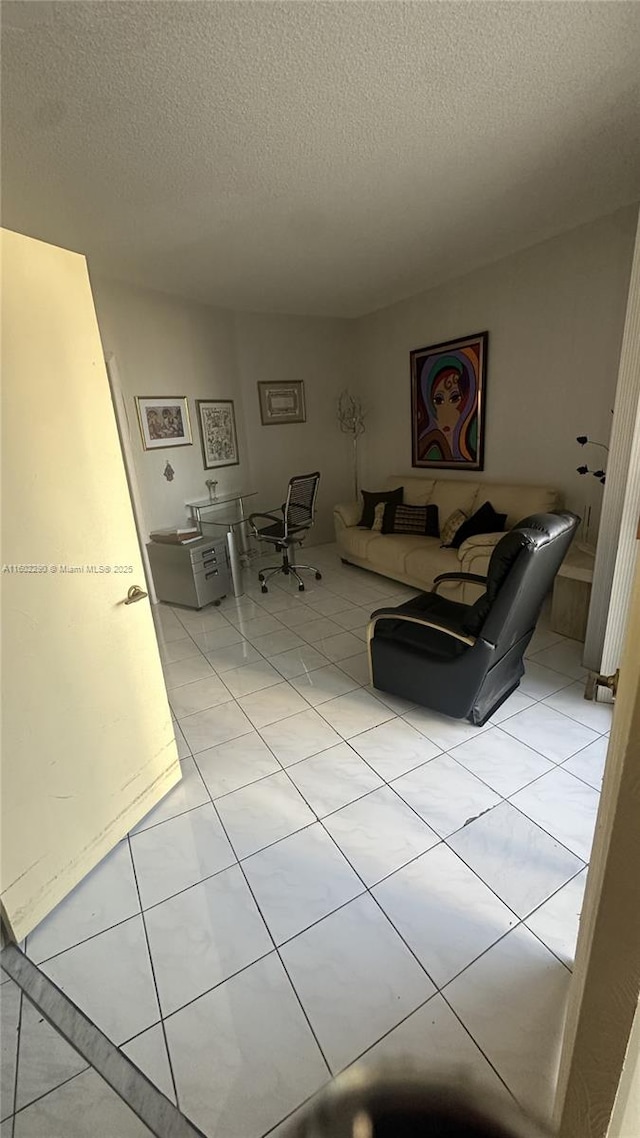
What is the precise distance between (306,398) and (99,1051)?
202 inches

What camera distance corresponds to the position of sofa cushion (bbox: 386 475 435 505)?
14.1 feet

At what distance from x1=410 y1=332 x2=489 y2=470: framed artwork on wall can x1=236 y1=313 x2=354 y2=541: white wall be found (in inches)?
44.0

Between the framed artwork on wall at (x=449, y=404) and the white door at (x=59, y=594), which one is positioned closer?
the white door at (x=59, y=594)

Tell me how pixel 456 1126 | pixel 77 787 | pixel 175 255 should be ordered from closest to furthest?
1. pixel 456 1126
2. pixel 77 787
3. pixel 175 255

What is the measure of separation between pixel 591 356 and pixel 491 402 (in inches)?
32.5

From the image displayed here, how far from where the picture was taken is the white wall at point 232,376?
3.67 metres

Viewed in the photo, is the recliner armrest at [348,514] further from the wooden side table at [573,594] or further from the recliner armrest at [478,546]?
the wooden side table at [573,594]

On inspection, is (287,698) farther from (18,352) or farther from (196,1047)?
(18,352)

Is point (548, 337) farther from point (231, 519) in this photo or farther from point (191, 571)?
point (191, 571)

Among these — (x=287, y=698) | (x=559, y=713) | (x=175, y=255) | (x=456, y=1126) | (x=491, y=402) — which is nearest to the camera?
(x=456, y=1126)

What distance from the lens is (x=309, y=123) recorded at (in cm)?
179

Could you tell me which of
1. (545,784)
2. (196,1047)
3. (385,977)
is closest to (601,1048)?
(385,977)

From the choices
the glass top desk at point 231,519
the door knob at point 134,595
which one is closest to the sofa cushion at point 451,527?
the glass top desk at point 231,519

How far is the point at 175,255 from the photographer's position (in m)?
3.02
